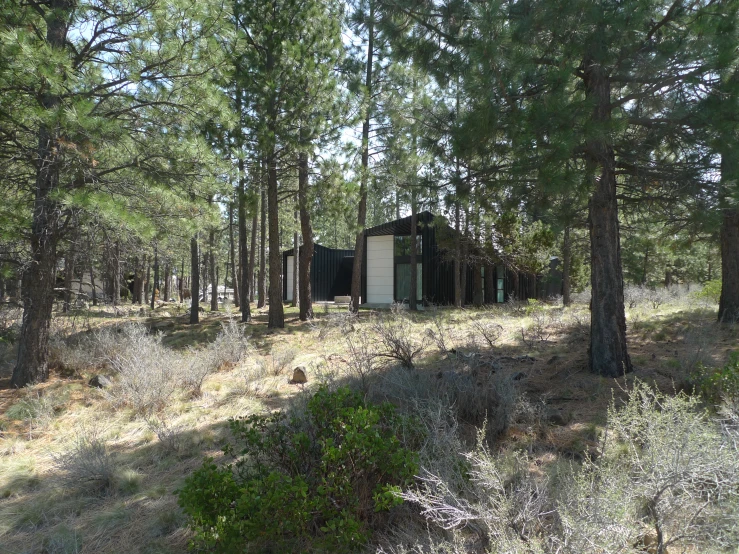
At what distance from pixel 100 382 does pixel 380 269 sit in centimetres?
1739

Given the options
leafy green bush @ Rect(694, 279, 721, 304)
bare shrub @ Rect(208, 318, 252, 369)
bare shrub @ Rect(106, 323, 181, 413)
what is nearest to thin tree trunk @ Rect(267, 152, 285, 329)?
bare shrub @ Rect(208, 318, 252, 369)

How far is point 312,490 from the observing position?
282 cm

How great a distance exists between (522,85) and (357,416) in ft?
13.4

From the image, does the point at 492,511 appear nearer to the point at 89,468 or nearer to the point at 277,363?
the point at 89,468

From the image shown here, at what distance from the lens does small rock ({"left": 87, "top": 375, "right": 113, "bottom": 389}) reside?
6508mm

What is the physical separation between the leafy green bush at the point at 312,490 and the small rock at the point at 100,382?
14.6 feet

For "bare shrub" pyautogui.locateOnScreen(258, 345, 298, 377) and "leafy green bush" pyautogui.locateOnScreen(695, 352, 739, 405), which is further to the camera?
"bare shrub" pyautogui.locateOnScreen(258, 345, 298, 377)

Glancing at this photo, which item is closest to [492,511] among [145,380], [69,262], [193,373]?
[145,380]

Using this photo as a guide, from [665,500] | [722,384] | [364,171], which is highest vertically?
[364,171]

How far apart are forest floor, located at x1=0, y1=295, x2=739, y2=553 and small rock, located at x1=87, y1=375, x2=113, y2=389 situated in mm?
130

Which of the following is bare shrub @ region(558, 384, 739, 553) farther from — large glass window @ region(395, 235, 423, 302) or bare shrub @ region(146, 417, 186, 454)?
large glass window @ region(395, 235, 423, 302)

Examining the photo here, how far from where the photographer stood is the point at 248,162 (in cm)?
1068

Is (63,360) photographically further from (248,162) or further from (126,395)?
(248,162)

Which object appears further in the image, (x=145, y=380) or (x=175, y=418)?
(x=145, y=380)
